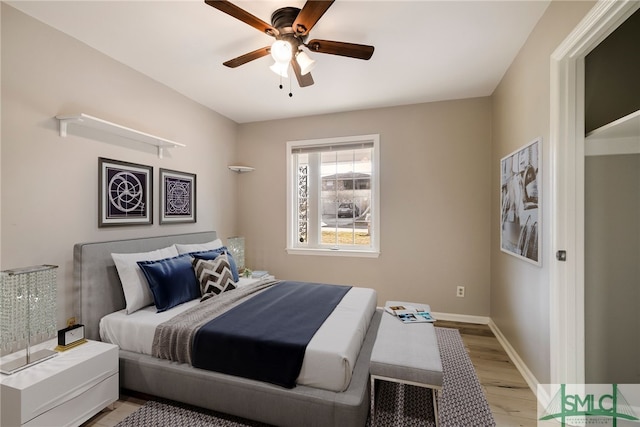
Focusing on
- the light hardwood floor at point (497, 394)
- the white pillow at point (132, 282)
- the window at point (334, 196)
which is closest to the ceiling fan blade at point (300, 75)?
the window at point (334, 196)

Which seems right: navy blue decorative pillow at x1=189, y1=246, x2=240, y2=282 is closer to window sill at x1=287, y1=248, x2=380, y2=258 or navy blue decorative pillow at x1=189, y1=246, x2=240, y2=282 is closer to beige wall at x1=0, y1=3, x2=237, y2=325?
beige wall at x1=0, y1=3, x2=237, y2=325

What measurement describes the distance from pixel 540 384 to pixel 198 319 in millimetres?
2456

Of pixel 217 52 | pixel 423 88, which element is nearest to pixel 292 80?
pixel 217 52

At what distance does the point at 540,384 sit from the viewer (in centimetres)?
200

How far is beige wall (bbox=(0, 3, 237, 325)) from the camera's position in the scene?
1.87 m

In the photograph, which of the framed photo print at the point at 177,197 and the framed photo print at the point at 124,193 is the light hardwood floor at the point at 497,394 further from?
the framed photo print at the point at 177,197

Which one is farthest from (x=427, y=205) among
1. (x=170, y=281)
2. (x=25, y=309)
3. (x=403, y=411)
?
(x=25, y=309)

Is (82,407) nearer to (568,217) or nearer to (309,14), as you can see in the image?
(309,14)

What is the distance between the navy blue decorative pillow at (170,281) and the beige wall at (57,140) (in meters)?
0.55

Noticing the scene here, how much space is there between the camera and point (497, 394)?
2053 millimetres

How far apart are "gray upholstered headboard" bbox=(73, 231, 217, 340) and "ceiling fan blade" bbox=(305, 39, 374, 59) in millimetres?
2208

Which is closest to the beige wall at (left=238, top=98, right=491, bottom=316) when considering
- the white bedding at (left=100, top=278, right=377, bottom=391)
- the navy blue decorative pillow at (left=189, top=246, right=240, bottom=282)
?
the white bedding at (left=100, top=278, right=377, bottom=391)

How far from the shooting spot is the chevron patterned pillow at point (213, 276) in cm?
254

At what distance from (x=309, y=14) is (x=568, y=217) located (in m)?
1.93
